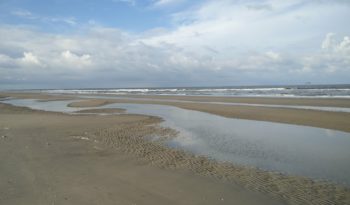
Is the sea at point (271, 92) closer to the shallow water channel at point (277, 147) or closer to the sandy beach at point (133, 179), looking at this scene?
the shallow water channel at point (277, 147)

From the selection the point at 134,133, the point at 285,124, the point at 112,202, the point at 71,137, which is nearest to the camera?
the point at 112,202

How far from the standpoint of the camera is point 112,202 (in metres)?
5.81

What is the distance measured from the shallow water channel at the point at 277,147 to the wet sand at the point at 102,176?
5.13 ft

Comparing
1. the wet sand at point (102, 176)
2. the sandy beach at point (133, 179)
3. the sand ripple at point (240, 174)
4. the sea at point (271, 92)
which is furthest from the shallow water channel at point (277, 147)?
the sea at point (271, 92)

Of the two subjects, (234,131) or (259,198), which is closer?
(259,198)

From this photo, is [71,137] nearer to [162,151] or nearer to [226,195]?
[162,151]

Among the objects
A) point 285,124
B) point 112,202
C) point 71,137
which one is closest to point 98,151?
point 71,137

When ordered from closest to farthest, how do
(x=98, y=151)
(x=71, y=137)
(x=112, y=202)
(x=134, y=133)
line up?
(x=112, y=202), (x=98, y=151), (x=71, y=137), (x=134, y=133)

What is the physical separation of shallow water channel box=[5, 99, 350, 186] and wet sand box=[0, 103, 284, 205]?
5.13 feet

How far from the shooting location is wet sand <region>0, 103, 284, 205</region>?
6047 millimetres

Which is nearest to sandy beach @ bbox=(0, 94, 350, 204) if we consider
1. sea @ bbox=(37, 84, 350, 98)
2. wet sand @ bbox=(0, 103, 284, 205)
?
wet sand @ bbox=(0, 103, 284, 205)

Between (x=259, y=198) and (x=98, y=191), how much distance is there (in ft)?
11.3

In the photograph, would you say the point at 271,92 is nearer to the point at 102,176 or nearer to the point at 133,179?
the point at 133,179

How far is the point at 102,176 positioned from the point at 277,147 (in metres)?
6.87
